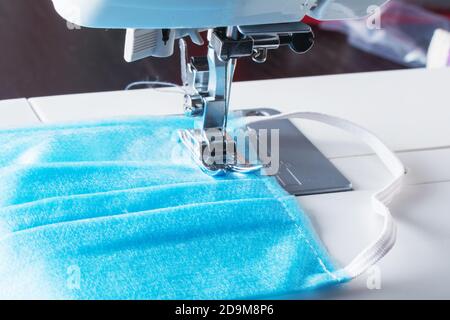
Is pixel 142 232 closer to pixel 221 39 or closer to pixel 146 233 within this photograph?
pixel 146 233

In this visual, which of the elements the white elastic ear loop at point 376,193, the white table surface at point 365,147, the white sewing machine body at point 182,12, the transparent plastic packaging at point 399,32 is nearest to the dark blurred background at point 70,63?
the transparent plastic packaging at point 399,32

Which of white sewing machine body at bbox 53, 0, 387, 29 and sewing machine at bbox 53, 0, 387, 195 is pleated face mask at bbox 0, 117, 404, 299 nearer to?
sewing machine at bbox 53, 0, 387, 195

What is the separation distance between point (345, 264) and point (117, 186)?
0.28 metres

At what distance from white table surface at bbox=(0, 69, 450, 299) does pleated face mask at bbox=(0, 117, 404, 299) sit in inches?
1.5

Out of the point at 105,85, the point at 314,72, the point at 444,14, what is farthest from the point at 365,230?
the point at 444,14

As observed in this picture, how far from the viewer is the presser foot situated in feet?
3.60

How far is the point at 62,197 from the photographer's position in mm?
971

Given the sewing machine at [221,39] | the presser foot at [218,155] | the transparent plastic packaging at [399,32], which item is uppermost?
the sewing machine at [221,39]

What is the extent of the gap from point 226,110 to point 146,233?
0.24 metres

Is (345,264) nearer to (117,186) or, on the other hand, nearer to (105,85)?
(117,186)

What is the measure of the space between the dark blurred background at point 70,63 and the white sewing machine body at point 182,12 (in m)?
1.48

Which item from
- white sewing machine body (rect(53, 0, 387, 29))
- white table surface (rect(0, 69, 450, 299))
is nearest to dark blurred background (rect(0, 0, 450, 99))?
white table surface (rect(0, 69, 450, 299))

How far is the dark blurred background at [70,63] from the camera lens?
2404mm

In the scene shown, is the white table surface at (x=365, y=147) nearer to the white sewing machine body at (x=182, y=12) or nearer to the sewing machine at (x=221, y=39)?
the sewing machine at (x=221, y=39)
